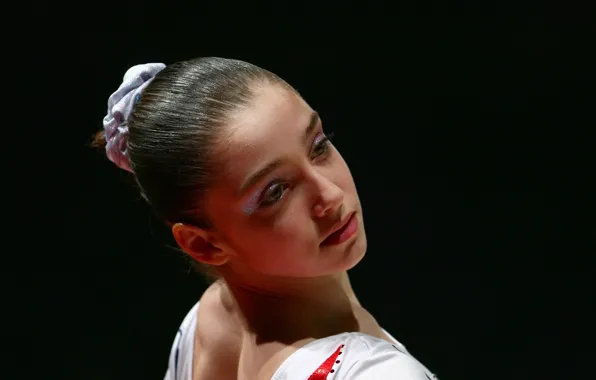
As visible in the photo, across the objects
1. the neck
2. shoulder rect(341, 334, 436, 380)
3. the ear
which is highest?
the ear

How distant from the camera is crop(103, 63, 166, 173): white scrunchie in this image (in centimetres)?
103

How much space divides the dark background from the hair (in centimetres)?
53

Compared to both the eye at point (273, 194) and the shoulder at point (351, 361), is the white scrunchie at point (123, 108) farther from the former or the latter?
the shoulder at point (351, 361)

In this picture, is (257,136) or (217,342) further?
(217,342)

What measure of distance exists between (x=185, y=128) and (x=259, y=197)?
118 mm

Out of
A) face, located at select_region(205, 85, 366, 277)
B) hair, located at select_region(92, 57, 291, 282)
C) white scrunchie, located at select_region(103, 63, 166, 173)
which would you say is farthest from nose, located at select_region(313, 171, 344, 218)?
white scrunchie, located at select_region(103, 63, 166, 173)

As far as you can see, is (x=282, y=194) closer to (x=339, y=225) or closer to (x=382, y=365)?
(x=339, y=225)

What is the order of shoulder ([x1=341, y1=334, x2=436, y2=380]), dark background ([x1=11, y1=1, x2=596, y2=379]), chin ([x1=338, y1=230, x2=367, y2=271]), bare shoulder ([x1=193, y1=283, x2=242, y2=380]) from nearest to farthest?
shoulder ([x1=341, y1=334, x2=436, y2=380]), chin ([x1=338, y1=230, x2=367, y2=271]), bare shoulder ([x1=193, y1=283, x2=242, y2=380]), dark background ([x1=11, y1=1, x2=596, y2=379])

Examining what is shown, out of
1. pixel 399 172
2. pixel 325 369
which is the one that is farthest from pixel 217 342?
pixel 399 172

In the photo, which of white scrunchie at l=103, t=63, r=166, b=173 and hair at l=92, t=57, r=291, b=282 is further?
white scrunchie at l=103, t=63, r=166, b=173

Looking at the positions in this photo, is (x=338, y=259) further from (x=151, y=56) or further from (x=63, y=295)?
(x=63, y=295)

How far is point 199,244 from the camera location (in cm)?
98

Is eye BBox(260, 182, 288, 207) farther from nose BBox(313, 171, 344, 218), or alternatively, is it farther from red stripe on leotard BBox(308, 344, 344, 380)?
red stripe on leotard BBox(308, 344, 344, 380)

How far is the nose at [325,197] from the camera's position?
920 millimetres
